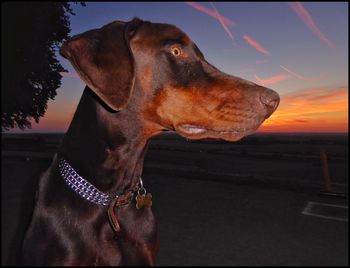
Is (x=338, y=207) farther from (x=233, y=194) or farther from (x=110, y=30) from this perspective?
(x=110, y=30)

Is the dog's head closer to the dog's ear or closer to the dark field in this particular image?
the dog's ear

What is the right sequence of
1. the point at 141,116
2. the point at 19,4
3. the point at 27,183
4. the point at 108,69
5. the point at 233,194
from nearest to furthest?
1. the point at 108,69
2. the point at 141,116
3. the point at 233,194
4. the point at 27,183
5. the point at 19,4

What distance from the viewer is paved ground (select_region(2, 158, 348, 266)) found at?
18.0 ft

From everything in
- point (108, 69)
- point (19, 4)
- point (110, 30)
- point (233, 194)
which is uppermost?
point (19, 4)

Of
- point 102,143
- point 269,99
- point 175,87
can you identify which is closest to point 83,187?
point 102,143

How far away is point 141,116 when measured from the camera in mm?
2598

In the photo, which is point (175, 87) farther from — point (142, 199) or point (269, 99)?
point (142, 199)

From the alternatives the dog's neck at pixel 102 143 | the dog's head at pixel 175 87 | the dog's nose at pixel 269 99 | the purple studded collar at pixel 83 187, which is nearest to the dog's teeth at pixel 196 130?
the dog's head at pixel 175 87

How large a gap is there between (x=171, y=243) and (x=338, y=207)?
4672 mm

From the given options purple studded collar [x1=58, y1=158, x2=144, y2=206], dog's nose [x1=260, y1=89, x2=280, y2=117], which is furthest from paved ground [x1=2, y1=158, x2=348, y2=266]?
dog's nose [x1=260, y1=89, x2=280, y2=117]

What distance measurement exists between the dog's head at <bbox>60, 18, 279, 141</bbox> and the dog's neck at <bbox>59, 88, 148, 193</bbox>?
13 cm

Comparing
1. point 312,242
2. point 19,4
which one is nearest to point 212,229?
point 312,242

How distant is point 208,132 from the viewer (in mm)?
2699

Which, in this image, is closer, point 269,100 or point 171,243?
point 269,100
